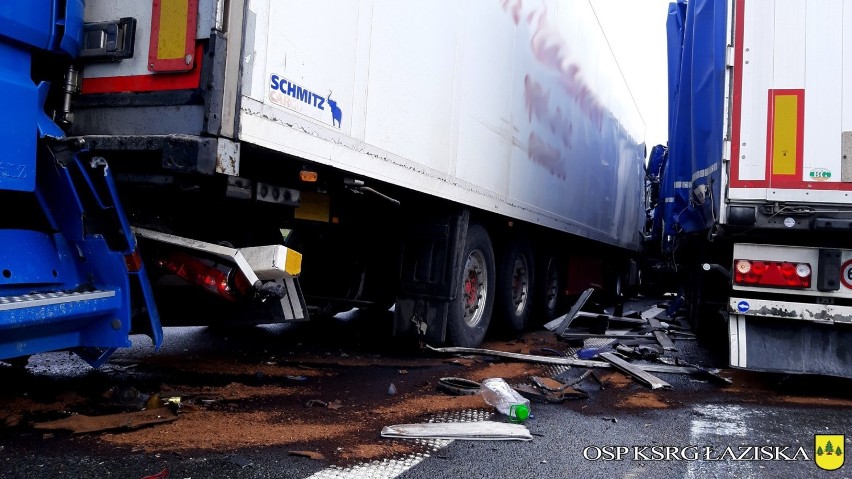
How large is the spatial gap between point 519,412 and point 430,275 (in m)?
1.92

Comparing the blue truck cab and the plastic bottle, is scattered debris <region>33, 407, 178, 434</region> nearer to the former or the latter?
the blue truck cab

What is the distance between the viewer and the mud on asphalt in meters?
2.98

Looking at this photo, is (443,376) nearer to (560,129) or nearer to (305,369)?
(305,369)

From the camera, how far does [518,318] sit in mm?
7207

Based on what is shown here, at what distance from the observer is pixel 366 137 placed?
3.97 m

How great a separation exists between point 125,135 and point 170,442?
144cm

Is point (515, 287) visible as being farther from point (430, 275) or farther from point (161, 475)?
point (161, 475)

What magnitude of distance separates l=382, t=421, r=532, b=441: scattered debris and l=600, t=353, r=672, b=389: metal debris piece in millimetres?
1710

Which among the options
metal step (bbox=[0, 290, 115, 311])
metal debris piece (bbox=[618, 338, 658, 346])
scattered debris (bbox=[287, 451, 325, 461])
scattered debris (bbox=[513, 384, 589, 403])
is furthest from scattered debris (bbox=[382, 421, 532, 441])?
metal debris piece (bbox=[618, 338, 658, 346])

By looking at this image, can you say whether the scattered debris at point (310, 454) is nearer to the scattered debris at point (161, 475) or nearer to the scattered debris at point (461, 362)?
the scattered debris at point (161, 475)

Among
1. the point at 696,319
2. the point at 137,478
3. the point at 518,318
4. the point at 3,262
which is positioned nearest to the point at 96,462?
the point at 137,478

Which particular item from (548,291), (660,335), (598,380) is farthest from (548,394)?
(548,291)

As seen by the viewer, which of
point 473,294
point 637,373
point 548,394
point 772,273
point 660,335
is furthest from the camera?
point 660,335

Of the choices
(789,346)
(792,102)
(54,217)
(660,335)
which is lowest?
(660,335)
